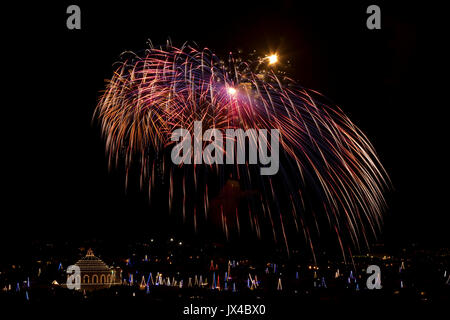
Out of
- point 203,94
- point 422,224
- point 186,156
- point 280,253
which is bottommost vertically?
point 280,253

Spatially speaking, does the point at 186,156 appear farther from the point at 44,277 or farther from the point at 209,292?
the point at 44,277

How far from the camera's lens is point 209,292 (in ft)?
33.0

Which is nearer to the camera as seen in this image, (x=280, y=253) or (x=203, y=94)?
(x=203, y=94)

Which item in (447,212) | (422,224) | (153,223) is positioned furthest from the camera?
(153,223)

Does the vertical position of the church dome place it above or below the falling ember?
below

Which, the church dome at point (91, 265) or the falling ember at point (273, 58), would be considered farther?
the church dome at point (91, 265)

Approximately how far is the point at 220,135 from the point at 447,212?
42.7ft

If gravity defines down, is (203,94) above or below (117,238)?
above

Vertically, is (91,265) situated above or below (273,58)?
below

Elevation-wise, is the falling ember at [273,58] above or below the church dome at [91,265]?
above

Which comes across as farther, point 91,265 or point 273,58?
point 91,265

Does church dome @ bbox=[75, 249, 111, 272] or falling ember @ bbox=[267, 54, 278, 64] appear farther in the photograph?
church dome @ bbox=[75, 249, 111, 272]
